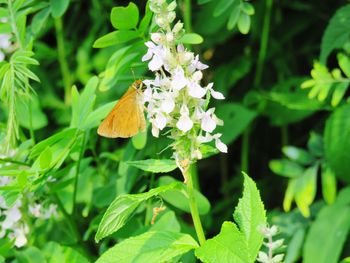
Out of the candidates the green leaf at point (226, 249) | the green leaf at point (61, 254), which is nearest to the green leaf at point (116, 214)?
the green leaf at point (226, 249)

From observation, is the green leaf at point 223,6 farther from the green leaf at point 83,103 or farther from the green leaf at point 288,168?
the green leaf at point 288,168

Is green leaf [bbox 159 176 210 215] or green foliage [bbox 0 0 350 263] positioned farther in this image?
green leaf [bbox 159 176 210 215]

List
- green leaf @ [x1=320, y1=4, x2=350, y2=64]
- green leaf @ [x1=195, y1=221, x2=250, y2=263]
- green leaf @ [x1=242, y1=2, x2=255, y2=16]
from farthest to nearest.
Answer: green leaf @ [x1=320, y1=4, x2=350, y2=64] → green leaf @ [x1=242, y1=2, x2=255, y2=16] → green leaf @ [x1=195, y1=221, x2=250, y2=263]

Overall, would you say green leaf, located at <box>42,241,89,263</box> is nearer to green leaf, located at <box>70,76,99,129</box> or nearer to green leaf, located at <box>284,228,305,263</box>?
green leaf, located at <box>70,76,99,129</box>

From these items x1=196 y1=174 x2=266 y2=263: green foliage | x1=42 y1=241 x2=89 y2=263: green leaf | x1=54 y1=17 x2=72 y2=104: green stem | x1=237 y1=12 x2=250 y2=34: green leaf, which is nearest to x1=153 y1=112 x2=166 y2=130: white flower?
x1=196 y1=174 x2=266 y2=263: green foliage

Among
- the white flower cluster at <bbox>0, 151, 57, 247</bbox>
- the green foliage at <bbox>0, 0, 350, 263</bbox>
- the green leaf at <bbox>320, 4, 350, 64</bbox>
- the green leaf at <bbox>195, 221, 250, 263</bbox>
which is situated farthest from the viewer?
the green leaf at <bbox>320, 4, 350, 64</bbox>

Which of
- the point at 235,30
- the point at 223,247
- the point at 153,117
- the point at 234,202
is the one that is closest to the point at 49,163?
the point at 153,117

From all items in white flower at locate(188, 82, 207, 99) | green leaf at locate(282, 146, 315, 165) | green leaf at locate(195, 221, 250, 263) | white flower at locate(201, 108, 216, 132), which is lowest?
green leaf at locate(282, 146, 315, 165)
